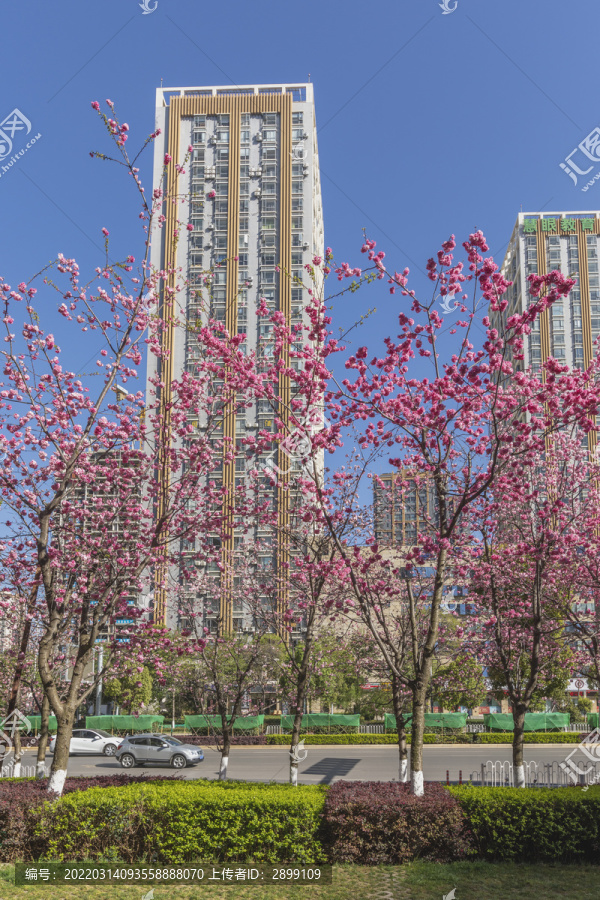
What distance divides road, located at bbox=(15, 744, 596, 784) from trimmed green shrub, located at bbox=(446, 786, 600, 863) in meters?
12.7

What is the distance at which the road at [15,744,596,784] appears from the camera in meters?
24.2

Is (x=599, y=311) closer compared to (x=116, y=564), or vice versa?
(x=116, y=564)

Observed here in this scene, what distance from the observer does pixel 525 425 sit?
9.33 metres

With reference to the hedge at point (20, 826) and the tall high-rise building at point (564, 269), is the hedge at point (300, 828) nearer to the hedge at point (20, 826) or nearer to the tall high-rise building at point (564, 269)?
the hedge at point (20, 826)

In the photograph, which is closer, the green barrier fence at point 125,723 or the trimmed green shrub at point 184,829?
the trimmed green shrub at point 184,829

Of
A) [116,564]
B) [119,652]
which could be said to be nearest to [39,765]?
[119,652]

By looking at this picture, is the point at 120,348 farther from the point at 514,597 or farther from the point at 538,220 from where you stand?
the point at 538,220

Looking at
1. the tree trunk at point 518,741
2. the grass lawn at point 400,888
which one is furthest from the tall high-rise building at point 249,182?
the grass lawn at point 400,888

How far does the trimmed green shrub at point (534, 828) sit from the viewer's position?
984cm

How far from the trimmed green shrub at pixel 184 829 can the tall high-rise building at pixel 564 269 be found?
3107 inches

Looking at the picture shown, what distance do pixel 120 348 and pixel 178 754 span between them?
68.4ft

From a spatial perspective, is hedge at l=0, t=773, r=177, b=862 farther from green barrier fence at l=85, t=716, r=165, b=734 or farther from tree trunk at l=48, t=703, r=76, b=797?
green barrier fence at l=85, t=716, r=165, b=734

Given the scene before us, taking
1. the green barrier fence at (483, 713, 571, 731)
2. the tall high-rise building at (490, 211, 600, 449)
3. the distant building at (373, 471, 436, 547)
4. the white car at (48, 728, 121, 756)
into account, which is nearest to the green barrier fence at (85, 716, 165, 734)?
the white car at (48, 728, 121, 756)

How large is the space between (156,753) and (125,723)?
50.2ft
